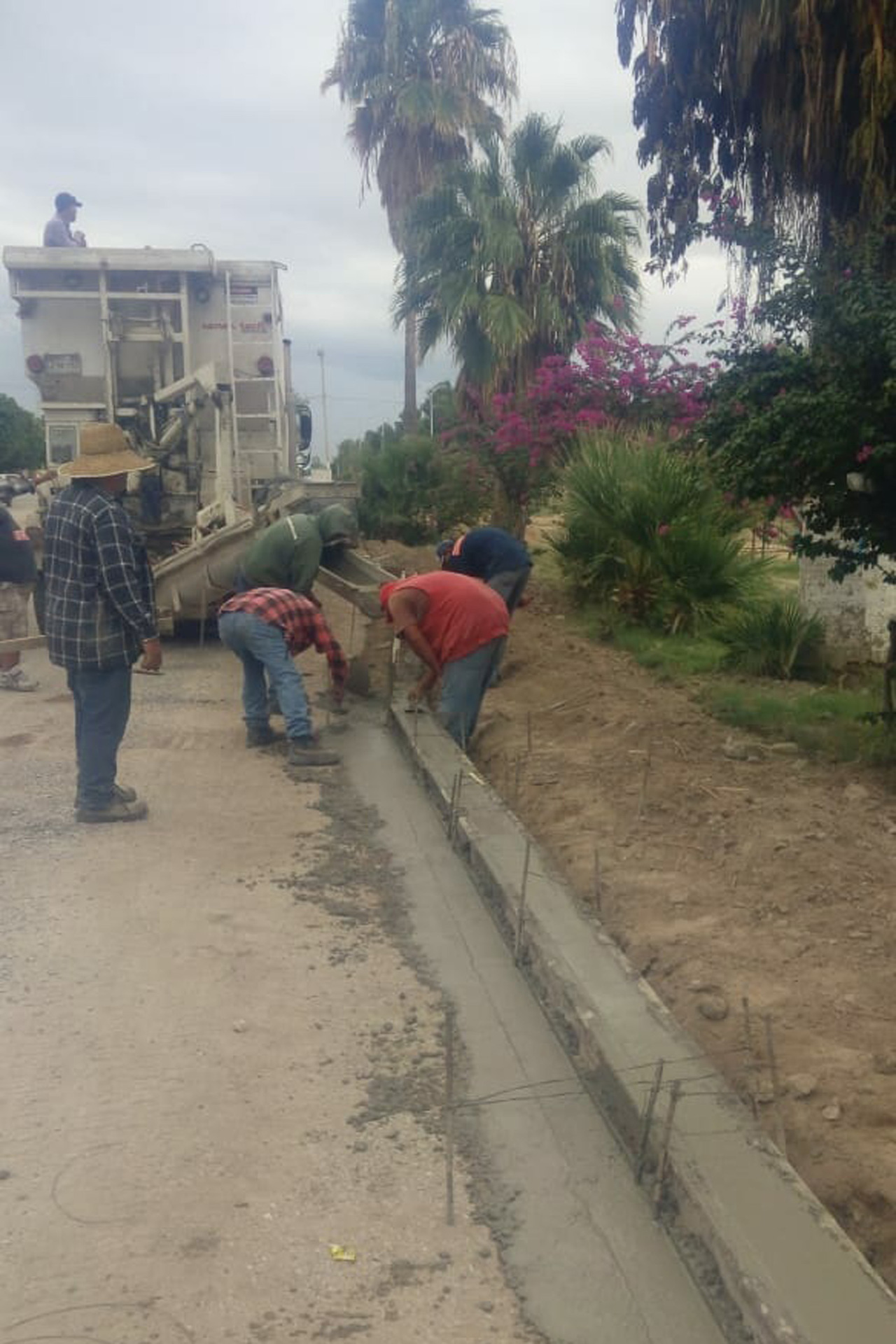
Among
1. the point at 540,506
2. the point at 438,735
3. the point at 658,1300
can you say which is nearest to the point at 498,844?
the point at 438,735

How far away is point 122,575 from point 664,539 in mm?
6270

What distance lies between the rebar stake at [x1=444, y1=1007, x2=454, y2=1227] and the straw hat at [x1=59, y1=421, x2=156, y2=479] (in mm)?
3551

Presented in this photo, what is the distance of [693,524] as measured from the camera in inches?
445

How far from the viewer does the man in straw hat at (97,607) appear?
624 cm

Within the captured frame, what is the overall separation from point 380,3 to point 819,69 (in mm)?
22540

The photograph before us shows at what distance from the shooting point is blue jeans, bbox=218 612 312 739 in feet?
24.6

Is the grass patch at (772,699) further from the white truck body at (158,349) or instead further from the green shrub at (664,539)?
the white truck body at (158,349)

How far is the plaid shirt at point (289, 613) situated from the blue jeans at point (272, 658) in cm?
4

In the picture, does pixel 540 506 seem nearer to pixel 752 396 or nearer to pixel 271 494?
pixel 271 494

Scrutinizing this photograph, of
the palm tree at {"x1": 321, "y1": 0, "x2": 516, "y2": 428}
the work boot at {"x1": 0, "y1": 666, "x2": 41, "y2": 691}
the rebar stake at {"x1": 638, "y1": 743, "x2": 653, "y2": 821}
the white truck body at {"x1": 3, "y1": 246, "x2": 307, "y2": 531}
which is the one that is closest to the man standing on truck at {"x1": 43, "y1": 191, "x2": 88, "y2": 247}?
the white truck body at {"x1": 3, "y1": 246, "x2": 307, "y2": 531}

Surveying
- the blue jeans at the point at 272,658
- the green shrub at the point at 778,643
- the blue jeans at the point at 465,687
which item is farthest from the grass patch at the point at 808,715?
the blue jeans at the point at 272,658

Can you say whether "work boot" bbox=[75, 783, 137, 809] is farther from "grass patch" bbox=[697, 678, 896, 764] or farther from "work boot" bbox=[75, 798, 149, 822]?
"grass patch" bbox=[697, 678, 896, 764]

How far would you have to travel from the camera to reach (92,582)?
6312 mm

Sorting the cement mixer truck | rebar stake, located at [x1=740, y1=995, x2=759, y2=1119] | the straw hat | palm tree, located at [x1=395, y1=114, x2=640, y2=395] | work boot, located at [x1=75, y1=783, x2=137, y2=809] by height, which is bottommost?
rebar stake, located at [x1=740, y1=995, x2=759, y2=1119]
